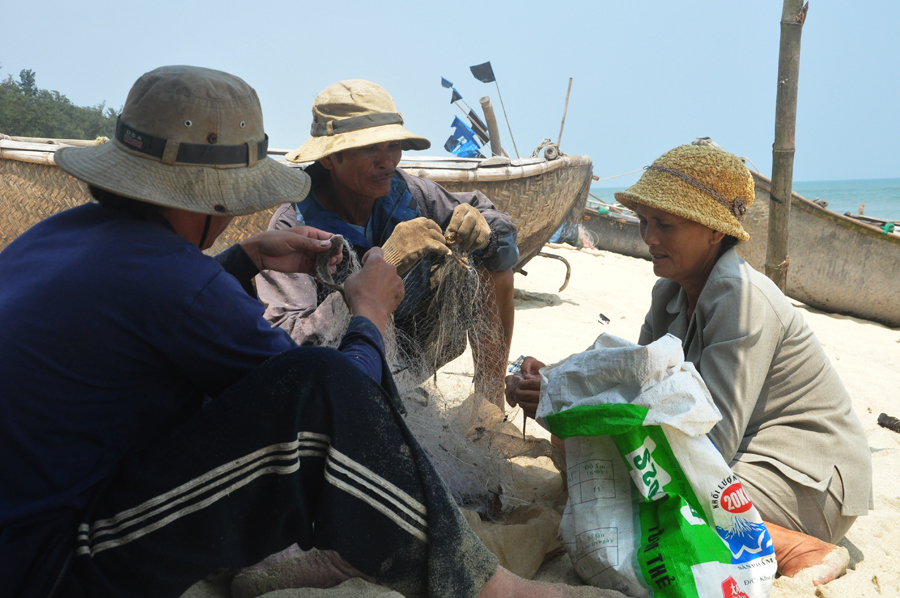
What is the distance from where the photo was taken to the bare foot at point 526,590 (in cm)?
156

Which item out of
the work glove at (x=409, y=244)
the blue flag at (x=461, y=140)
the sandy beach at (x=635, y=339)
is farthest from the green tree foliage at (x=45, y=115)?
the work glove at (x=409, y=244)

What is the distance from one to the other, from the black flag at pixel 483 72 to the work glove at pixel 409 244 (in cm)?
736

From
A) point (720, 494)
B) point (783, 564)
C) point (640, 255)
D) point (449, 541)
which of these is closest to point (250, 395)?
point (449, 541)

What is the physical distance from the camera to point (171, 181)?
152cm

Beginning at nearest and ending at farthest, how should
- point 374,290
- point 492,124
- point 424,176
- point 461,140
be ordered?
point 374,290
point 424,176
point 492,124
point 461,140

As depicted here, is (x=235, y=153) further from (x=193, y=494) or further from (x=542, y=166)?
(x=542, y=166)

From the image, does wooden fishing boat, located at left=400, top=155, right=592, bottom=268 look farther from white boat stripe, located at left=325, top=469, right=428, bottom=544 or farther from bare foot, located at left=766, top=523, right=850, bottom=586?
white boat stripe, located at left=325, top=469, right=428, bottom=544

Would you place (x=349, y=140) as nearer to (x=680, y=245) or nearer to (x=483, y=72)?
(x=680, y=245)

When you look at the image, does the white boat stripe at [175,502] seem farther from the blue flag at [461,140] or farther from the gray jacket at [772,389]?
the blue flag at [461,140]

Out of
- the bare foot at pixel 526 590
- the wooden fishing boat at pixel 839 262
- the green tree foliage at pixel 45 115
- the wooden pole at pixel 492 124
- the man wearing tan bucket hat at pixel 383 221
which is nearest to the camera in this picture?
the bare foot at pixel 526 590

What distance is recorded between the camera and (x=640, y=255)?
11.0 metres

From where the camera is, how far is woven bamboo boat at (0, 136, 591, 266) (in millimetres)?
5223

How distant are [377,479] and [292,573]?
0.60 m

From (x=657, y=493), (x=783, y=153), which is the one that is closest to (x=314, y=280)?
(x=657, y=493)
